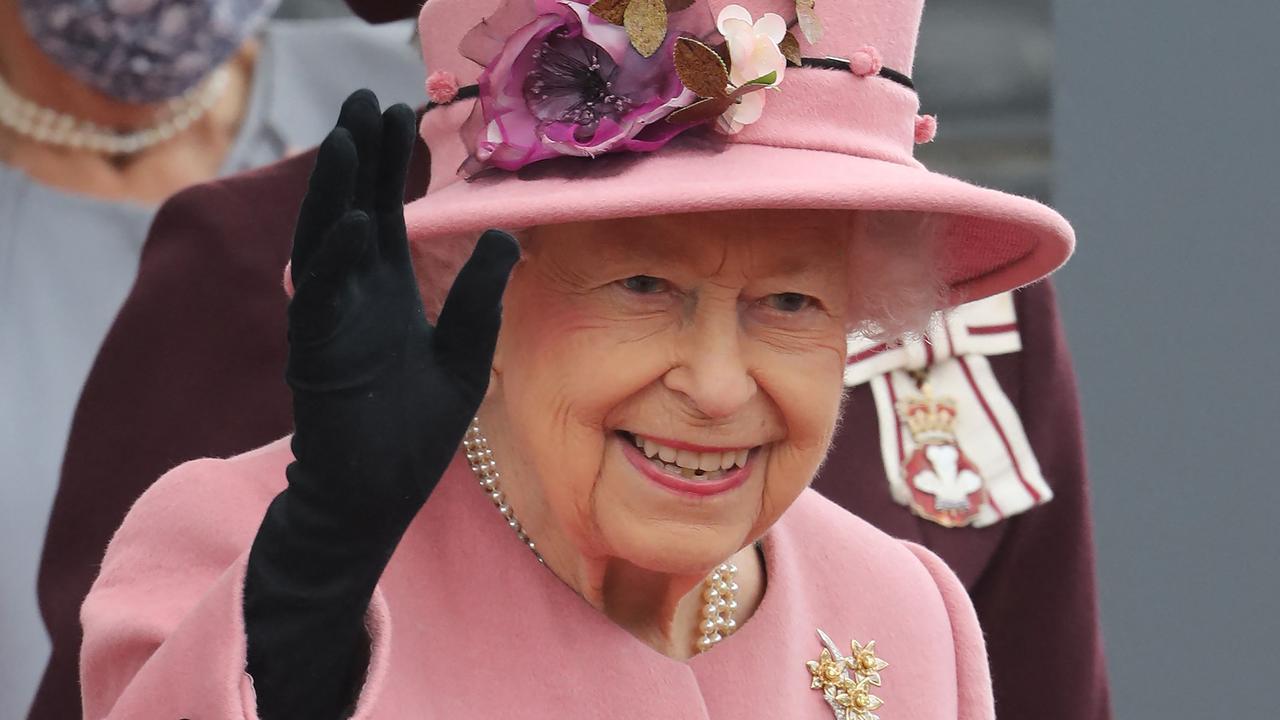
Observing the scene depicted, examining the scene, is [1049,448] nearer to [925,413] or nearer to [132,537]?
[925,413]

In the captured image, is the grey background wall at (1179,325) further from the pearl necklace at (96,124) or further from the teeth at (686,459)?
the teeth at (686,459)

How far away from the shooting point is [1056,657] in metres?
3.09

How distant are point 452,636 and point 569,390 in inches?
11.2

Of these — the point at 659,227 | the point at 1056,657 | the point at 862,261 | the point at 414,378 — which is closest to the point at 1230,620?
the point at 1056,657

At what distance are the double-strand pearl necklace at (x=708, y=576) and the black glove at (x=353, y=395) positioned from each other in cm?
35

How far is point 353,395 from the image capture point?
5.41ft

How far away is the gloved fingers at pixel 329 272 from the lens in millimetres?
1597

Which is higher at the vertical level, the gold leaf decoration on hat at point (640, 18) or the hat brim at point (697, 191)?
the gold leaf decoration on hat at point (640, 18)

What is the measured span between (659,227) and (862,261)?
11.8 inches

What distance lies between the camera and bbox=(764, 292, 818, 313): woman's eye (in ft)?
6.55

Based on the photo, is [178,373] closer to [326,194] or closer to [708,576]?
[708,576]

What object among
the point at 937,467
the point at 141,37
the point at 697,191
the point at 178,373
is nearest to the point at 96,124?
the point at 141,37

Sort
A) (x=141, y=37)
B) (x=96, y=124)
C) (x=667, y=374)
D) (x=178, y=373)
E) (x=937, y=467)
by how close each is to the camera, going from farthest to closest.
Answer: (x=96, y=124), (x=141, y=37), (x=937, y=467), (x=178, y=373), (x=667, y=374)

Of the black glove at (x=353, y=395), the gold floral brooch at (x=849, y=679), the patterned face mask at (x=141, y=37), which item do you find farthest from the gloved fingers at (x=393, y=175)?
the patterned face mask at (x=141, y=37)
